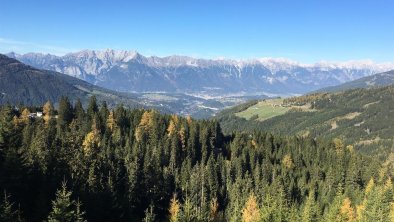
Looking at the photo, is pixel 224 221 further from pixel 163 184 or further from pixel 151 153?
A: pixel 151 153

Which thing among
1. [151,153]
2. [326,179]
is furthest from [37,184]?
[326,179]

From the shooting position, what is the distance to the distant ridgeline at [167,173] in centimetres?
6134

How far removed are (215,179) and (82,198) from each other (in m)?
75.0

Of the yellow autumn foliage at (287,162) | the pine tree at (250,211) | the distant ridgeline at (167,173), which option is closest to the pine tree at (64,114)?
the distant ridgeline at (167,173)

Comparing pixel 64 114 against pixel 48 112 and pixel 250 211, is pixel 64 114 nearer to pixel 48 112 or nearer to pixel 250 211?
pixel 48 112

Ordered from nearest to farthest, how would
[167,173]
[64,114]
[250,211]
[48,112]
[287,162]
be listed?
1. [250,211]
2. [167,173]
3. [64,114]
4. [48,112]
5. [287,162]

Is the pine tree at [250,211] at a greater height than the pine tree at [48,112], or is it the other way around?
the pine tree at [48,112]

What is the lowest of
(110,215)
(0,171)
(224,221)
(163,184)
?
(224,221)

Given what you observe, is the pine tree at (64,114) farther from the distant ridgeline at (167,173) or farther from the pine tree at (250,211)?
the pine tree at (250,211)

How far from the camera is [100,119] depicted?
494 feet

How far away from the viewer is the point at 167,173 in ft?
393

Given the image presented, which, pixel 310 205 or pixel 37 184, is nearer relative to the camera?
pixel 37 184

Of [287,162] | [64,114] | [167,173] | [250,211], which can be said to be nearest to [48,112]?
[64,114]

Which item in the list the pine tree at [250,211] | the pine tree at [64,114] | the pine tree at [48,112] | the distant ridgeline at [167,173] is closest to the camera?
the distant ridgeline at [167,173]
